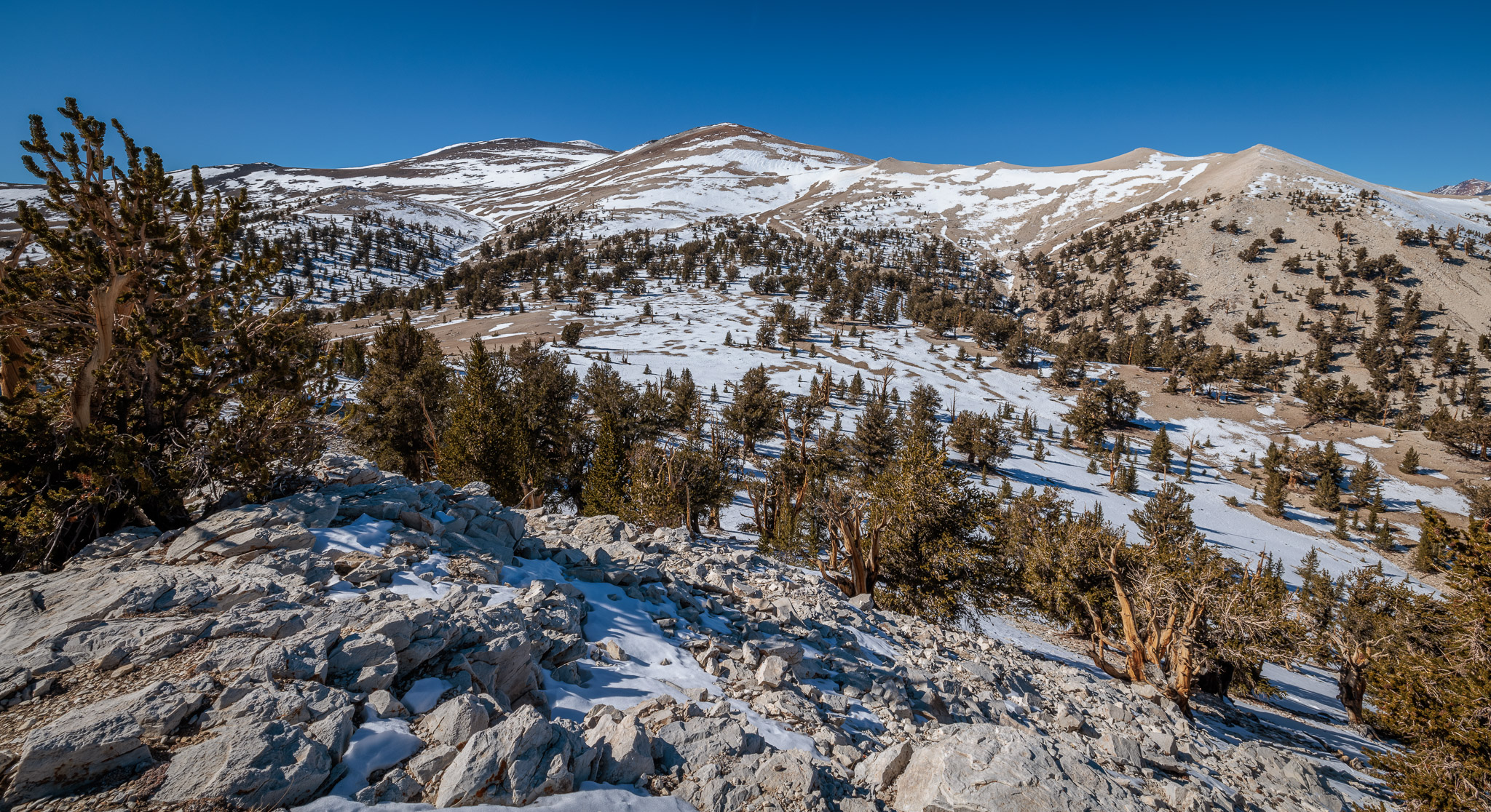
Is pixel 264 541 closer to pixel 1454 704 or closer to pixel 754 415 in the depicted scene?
pixel 1454 704

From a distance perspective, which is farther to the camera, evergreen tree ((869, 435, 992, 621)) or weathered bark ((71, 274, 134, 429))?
evergreen tree ((869, 435, 992, 621))

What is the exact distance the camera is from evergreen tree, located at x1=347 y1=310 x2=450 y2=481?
2344 cm

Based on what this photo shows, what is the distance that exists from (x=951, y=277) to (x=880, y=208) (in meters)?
64.1

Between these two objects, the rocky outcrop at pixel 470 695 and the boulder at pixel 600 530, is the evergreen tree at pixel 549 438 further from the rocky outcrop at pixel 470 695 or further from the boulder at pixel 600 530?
the rocky outcrop at pixel 470 695

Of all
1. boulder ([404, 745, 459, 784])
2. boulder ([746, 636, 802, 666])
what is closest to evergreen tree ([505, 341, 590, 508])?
boulder ([746, 636, 802, 666])

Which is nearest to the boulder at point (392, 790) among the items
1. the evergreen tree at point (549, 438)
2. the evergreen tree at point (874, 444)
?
the evergreen tree at point (549, 438)

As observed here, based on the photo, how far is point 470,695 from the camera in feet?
15.3

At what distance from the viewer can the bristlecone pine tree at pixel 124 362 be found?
249 inches

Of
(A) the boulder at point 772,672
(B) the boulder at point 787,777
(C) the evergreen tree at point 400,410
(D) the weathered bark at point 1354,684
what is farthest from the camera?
(C) the evergreen tree at point 400,410

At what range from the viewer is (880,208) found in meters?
176

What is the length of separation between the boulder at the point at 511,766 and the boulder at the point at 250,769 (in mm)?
869

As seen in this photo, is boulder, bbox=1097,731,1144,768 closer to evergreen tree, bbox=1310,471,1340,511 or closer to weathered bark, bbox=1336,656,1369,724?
weathered bark, bbox=1336,656,1369,724

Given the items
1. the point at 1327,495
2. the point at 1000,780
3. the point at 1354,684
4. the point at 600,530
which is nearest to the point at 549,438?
the point at 600,530

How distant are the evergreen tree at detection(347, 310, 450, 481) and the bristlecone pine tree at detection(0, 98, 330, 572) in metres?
15.7
